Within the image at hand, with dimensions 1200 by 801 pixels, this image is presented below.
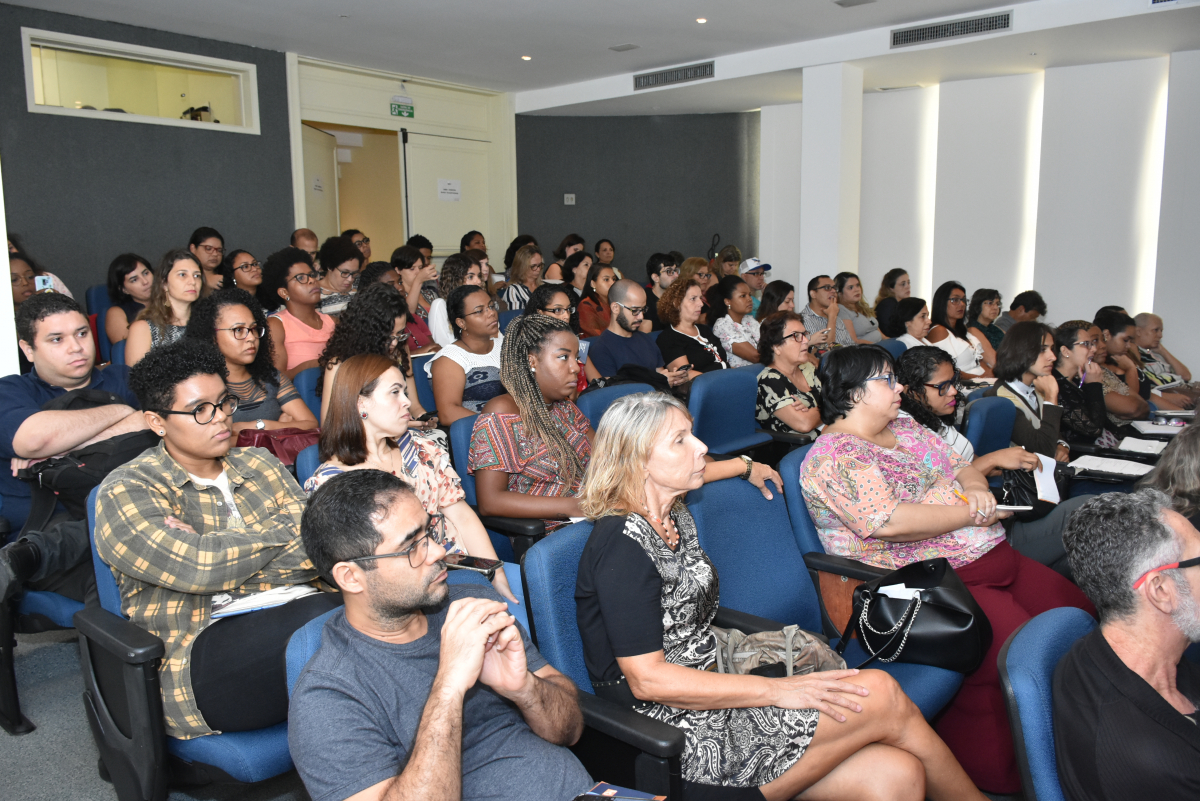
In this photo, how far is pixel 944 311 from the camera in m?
6.07

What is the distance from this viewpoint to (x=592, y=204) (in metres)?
10.8

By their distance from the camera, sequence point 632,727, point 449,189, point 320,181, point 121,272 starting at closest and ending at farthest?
point 632,727, point 121,272, point 320,181, point 449,189

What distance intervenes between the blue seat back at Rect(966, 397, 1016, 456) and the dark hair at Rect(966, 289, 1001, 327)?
3169 mm

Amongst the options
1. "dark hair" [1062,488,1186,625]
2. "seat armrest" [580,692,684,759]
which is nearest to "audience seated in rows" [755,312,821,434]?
"dark hair" [1062,488,1186,625]

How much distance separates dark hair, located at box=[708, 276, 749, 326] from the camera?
18.8ft

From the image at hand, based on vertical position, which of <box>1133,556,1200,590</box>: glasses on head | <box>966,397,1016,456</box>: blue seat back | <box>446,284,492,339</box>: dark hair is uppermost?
<box>446,284,492,339</box>: dark hair

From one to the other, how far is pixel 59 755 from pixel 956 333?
227 inches

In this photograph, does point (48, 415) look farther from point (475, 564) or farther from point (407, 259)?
point (407, 259)

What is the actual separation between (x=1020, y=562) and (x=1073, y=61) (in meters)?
6.97

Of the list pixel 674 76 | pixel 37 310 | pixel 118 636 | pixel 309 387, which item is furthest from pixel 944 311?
pixel 118 636

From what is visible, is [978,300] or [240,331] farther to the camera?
[978,300]

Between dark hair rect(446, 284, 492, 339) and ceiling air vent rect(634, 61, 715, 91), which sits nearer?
dark hair rect(446, 284, 492, 339)

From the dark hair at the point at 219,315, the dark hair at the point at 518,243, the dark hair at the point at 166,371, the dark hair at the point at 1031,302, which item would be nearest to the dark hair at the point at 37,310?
the dark hair at the point at 219,315

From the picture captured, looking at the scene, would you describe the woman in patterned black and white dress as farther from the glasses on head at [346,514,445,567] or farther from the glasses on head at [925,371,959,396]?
the glasses on head at [925,371,959,396]
